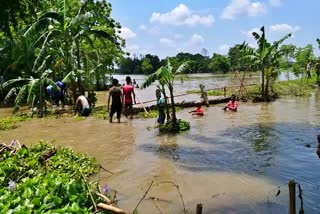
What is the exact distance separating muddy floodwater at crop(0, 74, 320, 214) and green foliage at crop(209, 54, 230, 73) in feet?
256

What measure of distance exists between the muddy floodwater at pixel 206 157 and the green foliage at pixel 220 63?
78.0 m

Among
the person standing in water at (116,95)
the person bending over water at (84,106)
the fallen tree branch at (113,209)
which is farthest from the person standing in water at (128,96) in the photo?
the fallen tree branch at (113,209)

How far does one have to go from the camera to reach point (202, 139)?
1202 centimetres

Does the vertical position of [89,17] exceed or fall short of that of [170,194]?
it exceeds it

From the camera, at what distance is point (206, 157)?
378 inches

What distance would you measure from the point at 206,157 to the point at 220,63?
86.8m

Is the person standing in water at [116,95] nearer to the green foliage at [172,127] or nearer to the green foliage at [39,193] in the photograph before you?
the green foliage at [172,127]

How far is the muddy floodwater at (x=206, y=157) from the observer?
6.60 meters

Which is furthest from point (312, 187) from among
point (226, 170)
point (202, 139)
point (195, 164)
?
point (202, 139)

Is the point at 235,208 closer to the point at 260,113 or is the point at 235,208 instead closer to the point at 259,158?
the point at 259,158

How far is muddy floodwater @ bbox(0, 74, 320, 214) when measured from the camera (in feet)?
21.6

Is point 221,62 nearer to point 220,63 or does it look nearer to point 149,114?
point 220,63

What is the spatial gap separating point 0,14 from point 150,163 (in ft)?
15.3

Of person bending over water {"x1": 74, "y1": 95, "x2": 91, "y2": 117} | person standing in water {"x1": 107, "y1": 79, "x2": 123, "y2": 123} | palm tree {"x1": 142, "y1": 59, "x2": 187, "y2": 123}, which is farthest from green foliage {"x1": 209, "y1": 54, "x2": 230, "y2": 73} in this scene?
palm tree {"x1": 142, "y1": 59, "x2": 187, "y2": 123}
